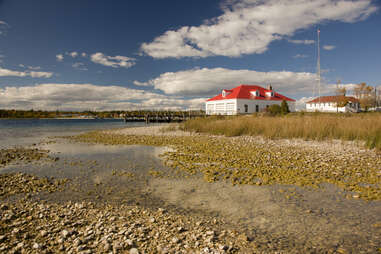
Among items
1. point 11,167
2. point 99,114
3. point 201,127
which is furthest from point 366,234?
point 99,114

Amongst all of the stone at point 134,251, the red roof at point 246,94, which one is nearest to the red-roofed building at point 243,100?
the red roof at point 246,94

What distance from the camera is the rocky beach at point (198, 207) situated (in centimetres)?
300

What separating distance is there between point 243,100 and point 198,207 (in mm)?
40101

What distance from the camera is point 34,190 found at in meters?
5.38

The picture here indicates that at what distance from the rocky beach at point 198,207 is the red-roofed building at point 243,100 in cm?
3483

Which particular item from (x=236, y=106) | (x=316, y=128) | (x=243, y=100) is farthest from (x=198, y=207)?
(x=243, y=100)

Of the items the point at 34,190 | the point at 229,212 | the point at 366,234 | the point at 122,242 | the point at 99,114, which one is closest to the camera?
the point at 122,242

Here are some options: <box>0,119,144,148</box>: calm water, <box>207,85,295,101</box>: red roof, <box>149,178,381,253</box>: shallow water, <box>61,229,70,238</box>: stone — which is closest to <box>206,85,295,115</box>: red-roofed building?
<box>207,85,295,101</box>: red roof

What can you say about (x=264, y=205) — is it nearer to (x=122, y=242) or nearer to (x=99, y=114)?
(x=122, y=242)

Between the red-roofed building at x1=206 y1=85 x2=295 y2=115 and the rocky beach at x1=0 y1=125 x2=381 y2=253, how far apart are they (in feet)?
114

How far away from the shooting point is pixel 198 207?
4.30 m

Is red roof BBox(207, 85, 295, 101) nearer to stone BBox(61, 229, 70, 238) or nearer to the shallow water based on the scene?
the shallow water

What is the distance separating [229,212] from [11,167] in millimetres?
8722

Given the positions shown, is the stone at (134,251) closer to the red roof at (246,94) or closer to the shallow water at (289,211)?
the shallow water at (289,211)
